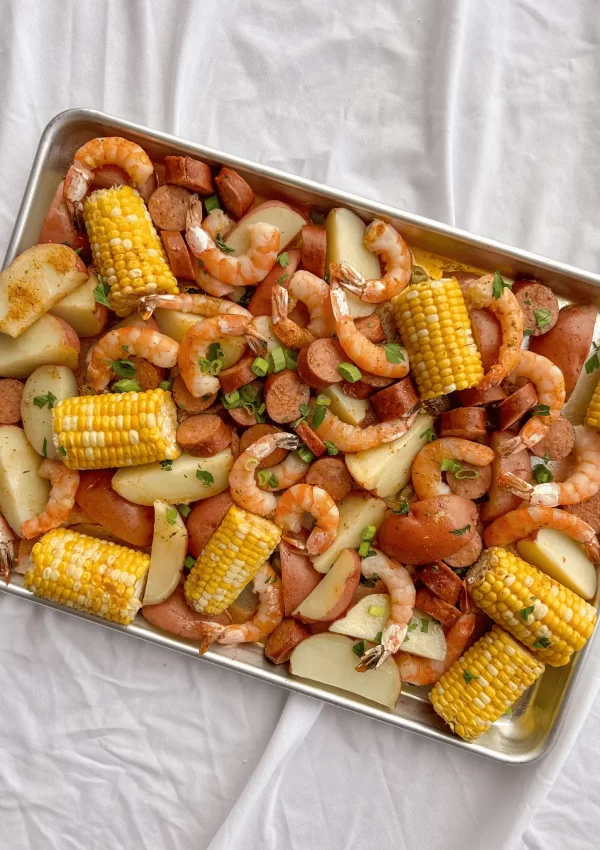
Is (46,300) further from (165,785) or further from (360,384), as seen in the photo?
(165,785)

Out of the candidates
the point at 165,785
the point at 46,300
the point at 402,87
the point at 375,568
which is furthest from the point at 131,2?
the point at 165,785

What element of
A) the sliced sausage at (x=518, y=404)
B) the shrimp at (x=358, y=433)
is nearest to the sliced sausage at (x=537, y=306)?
the sliced sausage at (x=518, y=404)

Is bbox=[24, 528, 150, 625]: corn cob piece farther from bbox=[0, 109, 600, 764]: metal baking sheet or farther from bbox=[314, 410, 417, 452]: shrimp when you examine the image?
bbox=[314, 410, 417, 452]: shrimp

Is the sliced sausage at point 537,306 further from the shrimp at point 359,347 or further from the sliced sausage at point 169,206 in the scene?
the sliced sausage at point 169,206

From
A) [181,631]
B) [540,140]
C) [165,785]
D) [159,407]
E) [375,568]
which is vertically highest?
[540,140]

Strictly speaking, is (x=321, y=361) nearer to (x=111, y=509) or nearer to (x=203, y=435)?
(x=203, y=435)

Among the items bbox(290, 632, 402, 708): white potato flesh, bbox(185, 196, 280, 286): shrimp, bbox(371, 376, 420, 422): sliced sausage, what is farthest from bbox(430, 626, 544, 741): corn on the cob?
bbox(185, 196, 280, 286): shrimp
